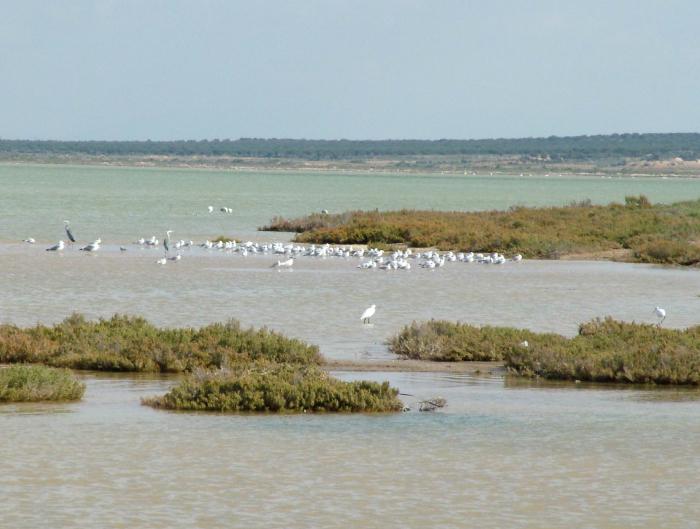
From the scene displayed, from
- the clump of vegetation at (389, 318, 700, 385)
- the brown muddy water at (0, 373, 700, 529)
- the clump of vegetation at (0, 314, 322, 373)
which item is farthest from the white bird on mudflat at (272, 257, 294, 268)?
the brown muddy water at (0, 373, 700, 529)

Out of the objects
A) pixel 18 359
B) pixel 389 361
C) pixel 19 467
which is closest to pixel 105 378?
pixel 18 359

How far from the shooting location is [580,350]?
614 inches

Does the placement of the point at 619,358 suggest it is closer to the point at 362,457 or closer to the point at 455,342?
the point at 455,342

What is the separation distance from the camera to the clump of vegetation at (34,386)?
42.2 ft

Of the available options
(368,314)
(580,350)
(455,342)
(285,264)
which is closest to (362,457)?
(580,350)

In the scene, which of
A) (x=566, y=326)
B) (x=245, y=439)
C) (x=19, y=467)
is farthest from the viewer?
(x=566, y=326)

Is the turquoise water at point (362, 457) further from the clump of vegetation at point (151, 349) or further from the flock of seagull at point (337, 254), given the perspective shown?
the flock of seagull at point (337, 254)

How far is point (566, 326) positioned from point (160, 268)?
11.9 metres

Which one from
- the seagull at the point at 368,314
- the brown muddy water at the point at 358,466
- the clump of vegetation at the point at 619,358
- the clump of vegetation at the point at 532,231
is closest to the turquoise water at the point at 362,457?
the brown muddy water at the point at 358,466

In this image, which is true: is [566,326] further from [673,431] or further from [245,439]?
[245,439]

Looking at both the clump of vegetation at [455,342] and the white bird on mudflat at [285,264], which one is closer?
the clump of vegetation at [455,342]

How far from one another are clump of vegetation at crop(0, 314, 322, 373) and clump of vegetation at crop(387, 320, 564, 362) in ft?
4.66

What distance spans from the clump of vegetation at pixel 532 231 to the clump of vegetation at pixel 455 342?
58.9 feet

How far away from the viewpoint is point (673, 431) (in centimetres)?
1216
